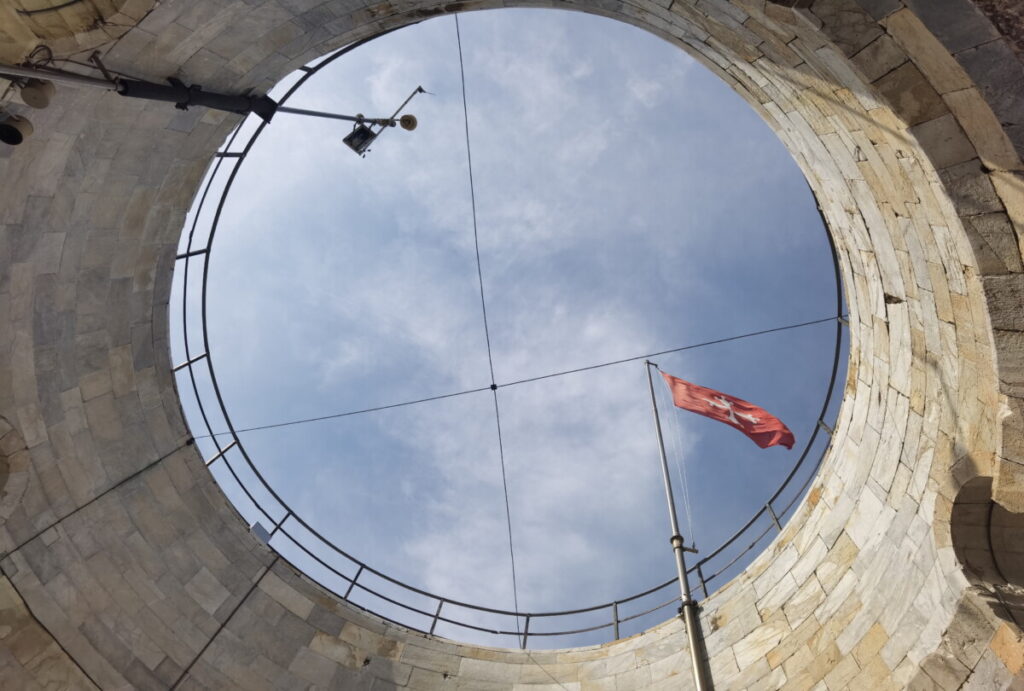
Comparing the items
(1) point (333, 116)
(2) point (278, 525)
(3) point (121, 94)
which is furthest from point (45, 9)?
(2) point (278, 525)

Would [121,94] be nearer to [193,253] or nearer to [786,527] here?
[193,253]

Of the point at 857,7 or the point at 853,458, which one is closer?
the point at 857,7

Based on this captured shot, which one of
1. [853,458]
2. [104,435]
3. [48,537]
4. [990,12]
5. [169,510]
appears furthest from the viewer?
[169,510]

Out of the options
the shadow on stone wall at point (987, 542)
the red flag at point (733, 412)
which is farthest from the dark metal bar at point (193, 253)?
the shadow on stone wall at point (987, 542)

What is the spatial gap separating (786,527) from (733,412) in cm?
180

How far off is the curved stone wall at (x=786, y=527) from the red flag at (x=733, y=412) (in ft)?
2.69

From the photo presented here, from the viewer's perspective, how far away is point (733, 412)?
9.86 metres

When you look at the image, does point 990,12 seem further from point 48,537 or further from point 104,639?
point 104,639

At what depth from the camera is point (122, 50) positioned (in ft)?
21.6

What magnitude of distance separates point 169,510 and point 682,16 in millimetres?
10069

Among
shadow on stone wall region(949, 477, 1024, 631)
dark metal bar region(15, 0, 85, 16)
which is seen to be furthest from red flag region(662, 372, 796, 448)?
dark metal bar region(15, 0, 85, 16)

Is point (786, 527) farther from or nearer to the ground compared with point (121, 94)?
farther from the ground

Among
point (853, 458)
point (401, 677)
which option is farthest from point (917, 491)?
point (401, 677)

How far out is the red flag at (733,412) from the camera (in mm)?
9352
